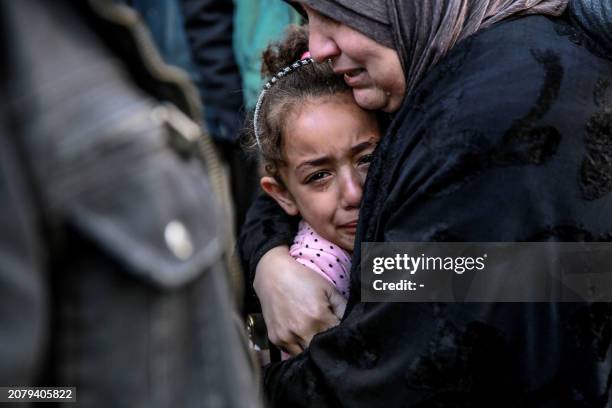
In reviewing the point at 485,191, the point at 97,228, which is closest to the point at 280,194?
the point at 485,191

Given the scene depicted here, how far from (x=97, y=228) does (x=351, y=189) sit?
5.06ft

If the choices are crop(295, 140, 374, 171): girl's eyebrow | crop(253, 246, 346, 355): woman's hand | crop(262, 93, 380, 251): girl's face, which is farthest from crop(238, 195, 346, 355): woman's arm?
crop(295, 140, 374, 171): girl's eyebrow

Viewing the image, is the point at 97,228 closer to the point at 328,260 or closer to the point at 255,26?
the point at 328,260

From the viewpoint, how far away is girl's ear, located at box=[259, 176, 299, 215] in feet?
9.34

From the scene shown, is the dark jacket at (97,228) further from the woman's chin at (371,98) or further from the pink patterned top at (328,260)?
the pink patterned top at (328,260)

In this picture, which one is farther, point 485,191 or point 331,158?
point 331,158

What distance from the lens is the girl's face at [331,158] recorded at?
2572 mm

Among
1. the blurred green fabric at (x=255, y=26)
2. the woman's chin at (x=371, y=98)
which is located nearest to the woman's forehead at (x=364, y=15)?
the woman's chin at (x=371, y=98)

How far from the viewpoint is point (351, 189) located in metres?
2.56

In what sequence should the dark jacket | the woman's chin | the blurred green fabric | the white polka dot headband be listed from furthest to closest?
the blurred green fabric, the white polka dot headband, the woman's chin, the dark jacket

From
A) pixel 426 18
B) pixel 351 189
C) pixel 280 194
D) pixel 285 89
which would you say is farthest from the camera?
pixel 280 194

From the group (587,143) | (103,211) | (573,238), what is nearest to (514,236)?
(573,238)

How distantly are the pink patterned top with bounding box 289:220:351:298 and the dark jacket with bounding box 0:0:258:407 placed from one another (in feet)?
4.71

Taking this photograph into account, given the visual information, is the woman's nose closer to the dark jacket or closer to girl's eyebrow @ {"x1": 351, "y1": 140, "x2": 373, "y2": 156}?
girl's eyebrow @ {"x1": 351, "y1": 140, "x2": 373, "y2": 156}
